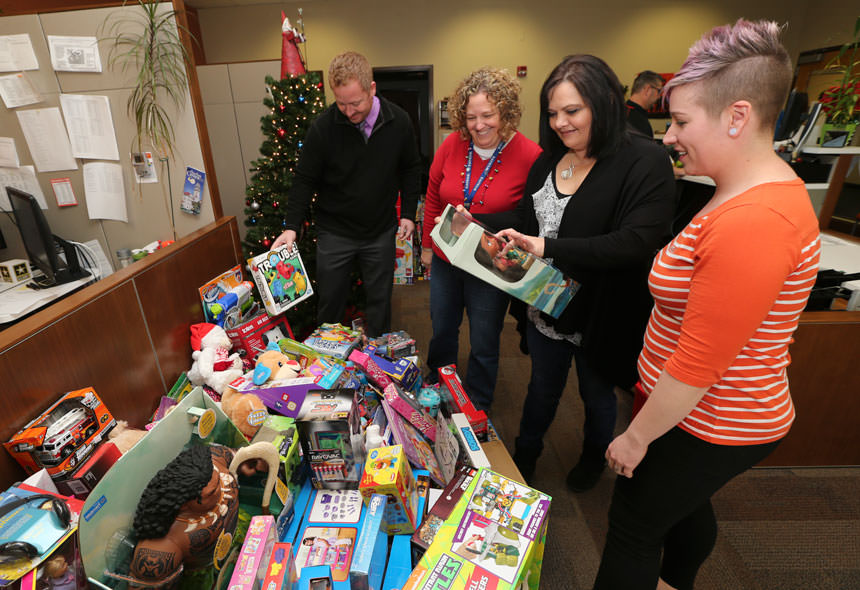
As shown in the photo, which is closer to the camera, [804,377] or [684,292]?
[684,292]

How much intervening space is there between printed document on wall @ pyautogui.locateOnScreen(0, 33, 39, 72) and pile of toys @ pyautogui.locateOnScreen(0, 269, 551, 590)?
1781 millimetres

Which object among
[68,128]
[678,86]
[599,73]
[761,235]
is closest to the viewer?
[761,235]

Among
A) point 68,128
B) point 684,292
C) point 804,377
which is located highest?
point 68,128

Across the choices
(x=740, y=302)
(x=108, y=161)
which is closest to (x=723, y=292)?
(x=740, y=302)

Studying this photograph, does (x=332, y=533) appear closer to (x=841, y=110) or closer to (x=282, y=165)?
(x=282, y=165)

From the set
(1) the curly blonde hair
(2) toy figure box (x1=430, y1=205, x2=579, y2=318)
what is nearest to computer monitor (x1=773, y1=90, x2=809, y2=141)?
(1) the curly blonde hair

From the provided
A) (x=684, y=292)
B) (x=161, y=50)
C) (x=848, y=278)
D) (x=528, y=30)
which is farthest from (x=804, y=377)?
(x=528, y=30)

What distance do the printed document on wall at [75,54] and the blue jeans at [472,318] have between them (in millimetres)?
1891

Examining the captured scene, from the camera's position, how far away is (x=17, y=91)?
201 cm

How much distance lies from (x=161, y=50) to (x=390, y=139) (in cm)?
114

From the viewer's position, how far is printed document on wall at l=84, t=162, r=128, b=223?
2166mm

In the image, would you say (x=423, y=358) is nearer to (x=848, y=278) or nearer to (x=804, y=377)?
(x=804, y=377)

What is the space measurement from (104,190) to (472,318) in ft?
6.70

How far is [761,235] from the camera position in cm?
64
